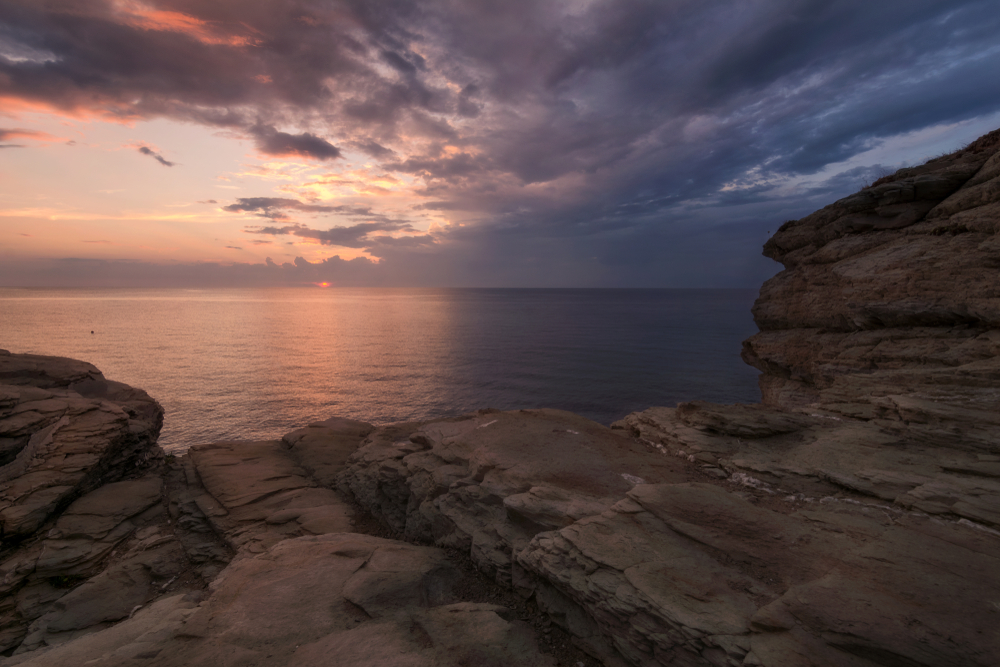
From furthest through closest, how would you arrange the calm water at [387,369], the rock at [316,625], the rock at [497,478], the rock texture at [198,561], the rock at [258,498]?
the calm water at [387,369] → the rock at [258,498] → the rock at [497,478] → the rock texture at [198,561] → the rock at [316,625]

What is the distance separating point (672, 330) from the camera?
95.6m

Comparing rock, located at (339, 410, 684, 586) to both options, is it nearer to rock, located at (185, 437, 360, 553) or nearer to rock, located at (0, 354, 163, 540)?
rock, located at (185, 437, 360, 553)

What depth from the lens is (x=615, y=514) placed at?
10219 millimetres

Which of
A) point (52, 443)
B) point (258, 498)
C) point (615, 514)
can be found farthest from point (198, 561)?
point (615, 514)

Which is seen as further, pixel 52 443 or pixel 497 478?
pixel 52 443

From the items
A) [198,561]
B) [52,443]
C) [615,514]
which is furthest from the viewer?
[52,443]

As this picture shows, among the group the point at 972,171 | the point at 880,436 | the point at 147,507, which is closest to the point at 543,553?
the point at 880,436

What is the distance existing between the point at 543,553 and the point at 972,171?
24200 millimetres

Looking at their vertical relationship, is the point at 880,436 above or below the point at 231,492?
above

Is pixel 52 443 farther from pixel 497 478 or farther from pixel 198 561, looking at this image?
pixel 497 478

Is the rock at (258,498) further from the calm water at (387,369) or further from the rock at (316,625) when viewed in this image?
the calm water at (387,369)

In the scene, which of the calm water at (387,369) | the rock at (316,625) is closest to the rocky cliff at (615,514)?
the rock at (316,625)

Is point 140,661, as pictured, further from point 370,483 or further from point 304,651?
point 370,483

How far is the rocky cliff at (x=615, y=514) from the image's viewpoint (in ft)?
24.7
